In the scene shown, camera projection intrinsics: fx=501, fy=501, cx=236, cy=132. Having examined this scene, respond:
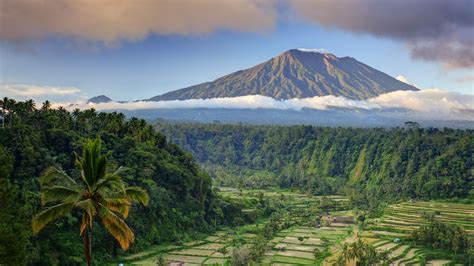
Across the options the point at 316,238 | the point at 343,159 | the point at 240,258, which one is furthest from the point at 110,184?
the point at 343,159

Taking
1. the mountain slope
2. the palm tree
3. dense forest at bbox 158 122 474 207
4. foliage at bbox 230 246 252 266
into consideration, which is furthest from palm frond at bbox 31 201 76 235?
the mountain slope

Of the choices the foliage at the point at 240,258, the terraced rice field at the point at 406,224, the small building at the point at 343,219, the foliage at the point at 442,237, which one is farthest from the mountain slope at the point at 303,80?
the foliage at the point at 240,258

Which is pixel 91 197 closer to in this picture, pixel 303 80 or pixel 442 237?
pixel 442 237

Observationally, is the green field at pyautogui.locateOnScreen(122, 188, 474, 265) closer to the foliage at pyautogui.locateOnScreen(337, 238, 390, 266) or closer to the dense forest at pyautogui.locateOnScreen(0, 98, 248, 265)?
the dense forest at pyautogui.locateOnScreen(0, 98, 248, 265)

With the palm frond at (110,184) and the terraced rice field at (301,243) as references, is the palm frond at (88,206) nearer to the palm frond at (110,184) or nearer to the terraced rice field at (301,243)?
the palm frond at (110,184)

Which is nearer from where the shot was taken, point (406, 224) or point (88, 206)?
point (88, 206)
